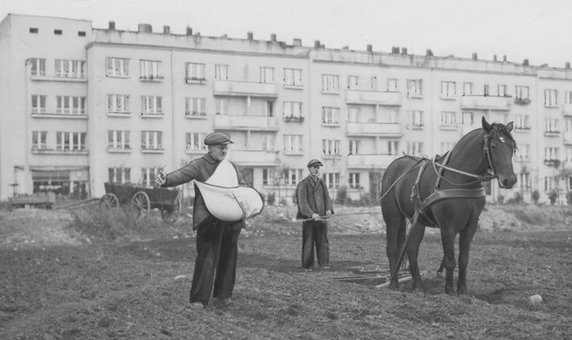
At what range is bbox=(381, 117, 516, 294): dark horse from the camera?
1151 cm

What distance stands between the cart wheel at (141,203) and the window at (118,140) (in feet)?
98.4

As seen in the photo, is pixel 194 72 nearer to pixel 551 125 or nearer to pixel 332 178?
pixel 332 178

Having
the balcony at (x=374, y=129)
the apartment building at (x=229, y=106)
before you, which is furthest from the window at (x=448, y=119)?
the balcony at (x=374, y=129)

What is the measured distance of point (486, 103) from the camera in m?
72.0

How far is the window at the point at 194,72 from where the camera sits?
6334 cm

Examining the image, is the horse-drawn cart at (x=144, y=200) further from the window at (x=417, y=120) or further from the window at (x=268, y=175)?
the window at (x=417, y=120)

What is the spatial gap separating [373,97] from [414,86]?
3.55m

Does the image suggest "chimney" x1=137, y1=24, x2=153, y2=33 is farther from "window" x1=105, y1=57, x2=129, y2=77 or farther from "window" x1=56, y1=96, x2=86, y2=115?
"window" x1=56, y1=96, x2=86, y2=115

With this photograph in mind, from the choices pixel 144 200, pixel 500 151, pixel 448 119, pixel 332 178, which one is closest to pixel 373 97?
pixel 448 119

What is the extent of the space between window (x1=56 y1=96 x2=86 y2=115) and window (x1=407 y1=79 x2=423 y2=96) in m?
25.0

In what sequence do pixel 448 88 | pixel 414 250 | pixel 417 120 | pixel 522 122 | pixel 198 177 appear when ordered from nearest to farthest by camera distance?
pixel 198 177 < pixel 414 250 < pixel 448 88 < pixel 417 120 < pixel 522 122

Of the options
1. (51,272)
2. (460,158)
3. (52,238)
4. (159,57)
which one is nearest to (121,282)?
(51,272)

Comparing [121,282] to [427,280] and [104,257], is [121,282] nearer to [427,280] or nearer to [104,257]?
[427,280]

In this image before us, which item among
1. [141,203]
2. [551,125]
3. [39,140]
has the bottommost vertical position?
[141,203]
